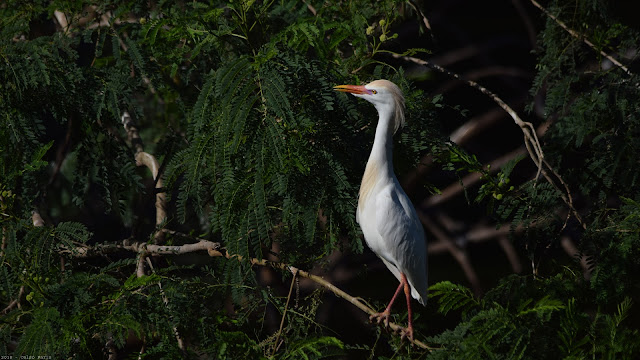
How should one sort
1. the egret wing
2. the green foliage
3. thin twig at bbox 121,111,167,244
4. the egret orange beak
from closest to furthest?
1. the green foliage
2. the egret orange beak
3. the egret wing
4. thin twig at bbox 121,111,167,244

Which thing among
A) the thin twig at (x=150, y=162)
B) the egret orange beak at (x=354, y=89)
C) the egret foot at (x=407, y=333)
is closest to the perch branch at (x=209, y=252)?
the egret foot at (x=407, y=333)

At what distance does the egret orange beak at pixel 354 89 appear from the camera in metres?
2.57

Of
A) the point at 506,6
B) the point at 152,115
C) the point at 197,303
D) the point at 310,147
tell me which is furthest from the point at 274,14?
the point at 506,6

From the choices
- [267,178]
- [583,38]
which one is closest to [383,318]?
[267,178]

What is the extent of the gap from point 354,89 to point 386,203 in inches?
19.4

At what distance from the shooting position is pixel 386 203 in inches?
110

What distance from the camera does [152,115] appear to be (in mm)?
4750

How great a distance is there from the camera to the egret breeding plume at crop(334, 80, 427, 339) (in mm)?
2738

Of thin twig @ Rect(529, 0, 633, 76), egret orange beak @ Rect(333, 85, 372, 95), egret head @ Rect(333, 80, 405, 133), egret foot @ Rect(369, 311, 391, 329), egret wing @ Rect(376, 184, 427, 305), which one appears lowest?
egret foot @ Rect(369, 311, 391, 329)

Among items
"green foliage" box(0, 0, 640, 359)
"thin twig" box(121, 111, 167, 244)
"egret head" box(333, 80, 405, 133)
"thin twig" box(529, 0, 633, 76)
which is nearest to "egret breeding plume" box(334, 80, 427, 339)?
"egret head" box(333, 80, 405, 133)

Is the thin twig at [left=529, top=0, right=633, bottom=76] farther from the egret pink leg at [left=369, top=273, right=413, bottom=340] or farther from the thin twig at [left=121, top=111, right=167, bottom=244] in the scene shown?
the thin twig at [left=121, top=111, right=167, bottom=244]

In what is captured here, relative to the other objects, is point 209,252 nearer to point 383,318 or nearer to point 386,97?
point 383,318

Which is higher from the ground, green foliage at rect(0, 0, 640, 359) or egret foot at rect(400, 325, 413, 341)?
green foliage at rect(0, 0, 640, 359)

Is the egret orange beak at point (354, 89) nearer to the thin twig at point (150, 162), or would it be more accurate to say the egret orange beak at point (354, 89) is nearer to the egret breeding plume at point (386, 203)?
the egret breeding plume at point (386, 203)
